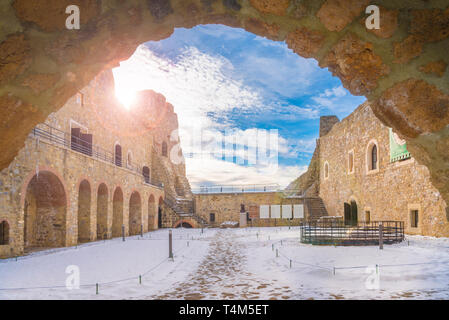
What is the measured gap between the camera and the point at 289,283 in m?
6.45

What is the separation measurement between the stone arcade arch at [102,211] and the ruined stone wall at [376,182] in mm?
13667

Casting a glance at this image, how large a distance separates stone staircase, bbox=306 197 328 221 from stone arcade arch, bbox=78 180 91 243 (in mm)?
15875

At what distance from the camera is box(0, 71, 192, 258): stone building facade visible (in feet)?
33.9

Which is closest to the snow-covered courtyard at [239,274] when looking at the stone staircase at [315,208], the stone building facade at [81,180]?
the stone building facade at [81,180]

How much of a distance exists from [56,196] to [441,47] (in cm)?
1336

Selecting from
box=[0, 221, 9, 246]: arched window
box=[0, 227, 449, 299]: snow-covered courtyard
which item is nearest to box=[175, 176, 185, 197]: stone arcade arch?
box=[0, 227, 449, 299]: snow-covered courtyard

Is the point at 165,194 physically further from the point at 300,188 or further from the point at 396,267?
the point at 396,267

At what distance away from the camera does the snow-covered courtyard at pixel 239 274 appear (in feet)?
18.5

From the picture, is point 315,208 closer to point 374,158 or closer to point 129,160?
point 374,158

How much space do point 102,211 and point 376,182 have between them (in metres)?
14.0

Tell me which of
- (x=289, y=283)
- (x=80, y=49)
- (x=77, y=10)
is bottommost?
(x=289, y=283)

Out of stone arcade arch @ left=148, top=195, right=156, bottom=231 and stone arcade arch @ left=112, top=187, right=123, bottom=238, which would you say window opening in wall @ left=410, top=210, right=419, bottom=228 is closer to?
stone arcade arch @ left=112, top=187, right=123, bottom=238

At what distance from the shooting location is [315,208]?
26375mm
